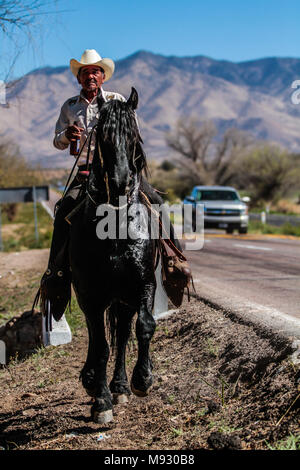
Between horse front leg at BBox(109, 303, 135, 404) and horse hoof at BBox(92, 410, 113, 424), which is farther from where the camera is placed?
horse front leg at BBox(109, 303, 135, 404)

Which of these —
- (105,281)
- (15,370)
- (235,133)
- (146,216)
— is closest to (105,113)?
(146,216)

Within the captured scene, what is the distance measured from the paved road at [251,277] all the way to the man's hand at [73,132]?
313 centimetres

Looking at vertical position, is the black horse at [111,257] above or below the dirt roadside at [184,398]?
above

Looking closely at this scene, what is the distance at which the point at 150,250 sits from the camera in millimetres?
5020

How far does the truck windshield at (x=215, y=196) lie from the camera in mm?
27397

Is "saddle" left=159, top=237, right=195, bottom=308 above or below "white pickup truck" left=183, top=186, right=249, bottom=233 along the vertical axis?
below

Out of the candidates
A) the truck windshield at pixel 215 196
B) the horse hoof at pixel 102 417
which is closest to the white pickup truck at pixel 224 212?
the truck windshield at pixel 215 196

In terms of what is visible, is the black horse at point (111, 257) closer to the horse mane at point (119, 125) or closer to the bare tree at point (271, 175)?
the horse mane at point (119, 125)

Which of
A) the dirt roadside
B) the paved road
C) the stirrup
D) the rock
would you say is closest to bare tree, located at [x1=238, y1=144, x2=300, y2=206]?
the paved road

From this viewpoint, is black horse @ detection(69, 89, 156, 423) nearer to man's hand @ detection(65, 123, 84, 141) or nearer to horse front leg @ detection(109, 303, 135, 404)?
horse front leg @ detection(109, 303, 135, 404)

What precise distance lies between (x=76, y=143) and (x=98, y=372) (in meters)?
2.21

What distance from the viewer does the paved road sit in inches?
319

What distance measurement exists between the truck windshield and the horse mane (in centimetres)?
2258
